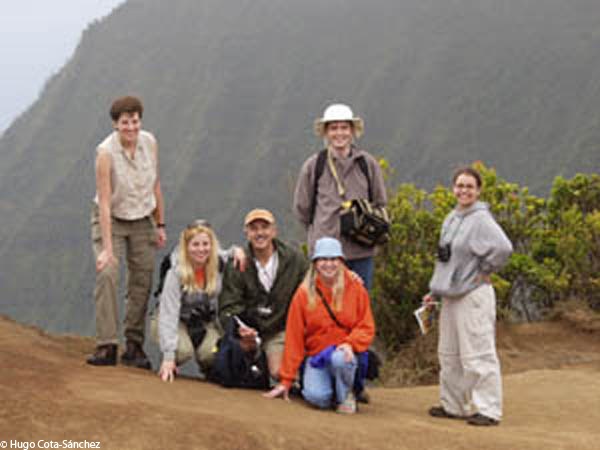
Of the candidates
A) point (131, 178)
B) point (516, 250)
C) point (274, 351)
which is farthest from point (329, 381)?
point (516, 250)

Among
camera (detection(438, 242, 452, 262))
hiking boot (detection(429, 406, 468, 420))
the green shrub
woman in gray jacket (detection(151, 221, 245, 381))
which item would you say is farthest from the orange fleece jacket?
the green shrub

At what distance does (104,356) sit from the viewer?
479cm

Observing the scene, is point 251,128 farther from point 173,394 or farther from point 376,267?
point 173,394

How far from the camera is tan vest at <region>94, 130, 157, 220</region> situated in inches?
191

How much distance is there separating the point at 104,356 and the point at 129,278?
A: 0.64 metres

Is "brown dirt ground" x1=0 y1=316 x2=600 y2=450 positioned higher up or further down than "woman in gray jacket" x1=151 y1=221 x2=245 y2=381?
further down

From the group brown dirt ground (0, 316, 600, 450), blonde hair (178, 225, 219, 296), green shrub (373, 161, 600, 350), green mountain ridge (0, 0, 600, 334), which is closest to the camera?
brown dirt ground (0, 316, 600, 450)

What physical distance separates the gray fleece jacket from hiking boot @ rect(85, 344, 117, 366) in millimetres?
2059

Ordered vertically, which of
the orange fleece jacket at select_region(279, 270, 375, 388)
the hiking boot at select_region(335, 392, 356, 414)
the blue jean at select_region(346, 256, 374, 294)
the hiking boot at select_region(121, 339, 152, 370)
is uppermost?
the blue jean at select_region(346, 256, 374, 294)

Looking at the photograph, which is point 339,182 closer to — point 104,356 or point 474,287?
point 474,287

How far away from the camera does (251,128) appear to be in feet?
164

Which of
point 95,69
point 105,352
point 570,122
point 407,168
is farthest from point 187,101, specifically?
point 105,352

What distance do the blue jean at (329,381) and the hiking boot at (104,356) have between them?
4.16ft

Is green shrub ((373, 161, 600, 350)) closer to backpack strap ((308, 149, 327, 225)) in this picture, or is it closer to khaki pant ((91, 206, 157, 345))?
backpack strap ((308, 149, 327, 225))
